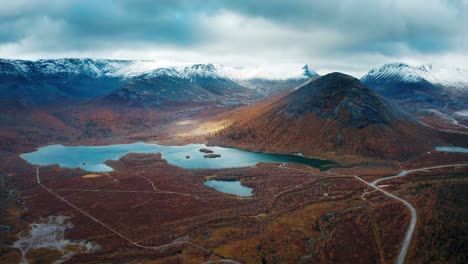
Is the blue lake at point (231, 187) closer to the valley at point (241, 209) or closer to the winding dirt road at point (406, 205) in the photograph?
the valley at point (241, 209)

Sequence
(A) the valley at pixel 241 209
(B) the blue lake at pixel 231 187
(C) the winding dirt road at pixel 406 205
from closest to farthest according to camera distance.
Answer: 1. (C) the winding dirt road at pixel 406 205
2. (A) the valley at pixel 241 209
3. (B) the blue lake at pixel 231 187

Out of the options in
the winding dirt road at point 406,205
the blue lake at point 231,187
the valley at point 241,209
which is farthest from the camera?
the blue lake at point 231,187

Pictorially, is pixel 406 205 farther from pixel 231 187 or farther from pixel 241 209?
pixel 231 187

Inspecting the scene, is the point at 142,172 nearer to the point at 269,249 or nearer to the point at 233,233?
the point at 233,233

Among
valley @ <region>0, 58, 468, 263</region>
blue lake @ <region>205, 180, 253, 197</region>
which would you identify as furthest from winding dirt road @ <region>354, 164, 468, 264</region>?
blue lake @ <region>205, 180, 253, 197</region>

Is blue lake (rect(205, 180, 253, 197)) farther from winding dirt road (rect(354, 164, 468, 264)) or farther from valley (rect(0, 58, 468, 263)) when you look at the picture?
winding dirt road (rect(354, 164, 468, 264))

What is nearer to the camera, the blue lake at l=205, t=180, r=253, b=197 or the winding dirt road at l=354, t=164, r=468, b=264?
the winding dirt road at l=354, t=164, r=468, b=264

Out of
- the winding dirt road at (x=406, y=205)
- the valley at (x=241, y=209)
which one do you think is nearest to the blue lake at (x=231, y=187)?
the valley at (x=241, y=209)

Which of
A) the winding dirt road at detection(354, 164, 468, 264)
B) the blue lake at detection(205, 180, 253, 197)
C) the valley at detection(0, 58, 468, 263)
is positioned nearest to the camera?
the winding dirt road at detection(354, 164, 468, 264)

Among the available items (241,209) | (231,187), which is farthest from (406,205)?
(231,187)
